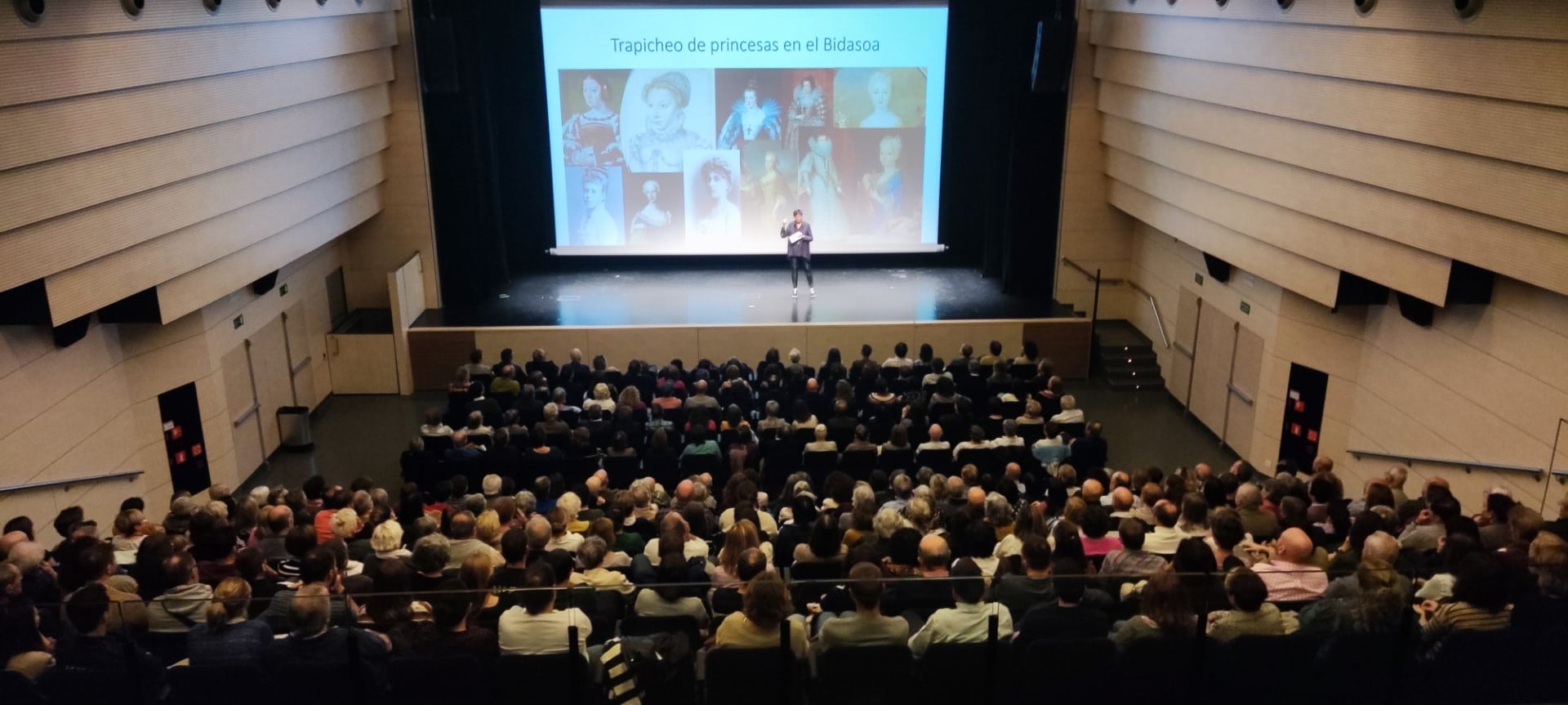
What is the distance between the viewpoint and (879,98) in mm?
14500

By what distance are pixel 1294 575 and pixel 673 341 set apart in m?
8.75

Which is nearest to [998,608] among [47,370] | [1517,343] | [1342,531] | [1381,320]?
[1342,531]

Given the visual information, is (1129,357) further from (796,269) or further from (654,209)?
(654,209)

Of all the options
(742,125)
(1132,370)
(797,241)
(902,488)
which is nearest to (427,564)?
(902,488)

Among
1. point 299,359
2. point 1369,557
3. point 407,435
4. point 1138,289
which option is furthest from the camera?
point 1138,289

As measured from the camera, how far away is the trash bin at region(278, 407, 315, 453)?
11.6 m

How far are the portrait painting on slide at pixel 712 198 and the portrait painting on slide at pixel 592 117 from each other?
1.00 m

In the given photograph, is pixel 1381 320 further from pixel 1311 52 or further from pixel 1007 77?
pixel 1007 77

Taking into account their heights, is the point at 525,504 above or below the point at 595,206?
below

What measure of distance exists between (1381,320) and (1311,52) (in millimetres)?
2390

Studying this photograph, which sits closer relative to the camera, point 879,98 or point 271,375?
point 271,375

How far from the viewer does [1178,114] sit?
11562 mm

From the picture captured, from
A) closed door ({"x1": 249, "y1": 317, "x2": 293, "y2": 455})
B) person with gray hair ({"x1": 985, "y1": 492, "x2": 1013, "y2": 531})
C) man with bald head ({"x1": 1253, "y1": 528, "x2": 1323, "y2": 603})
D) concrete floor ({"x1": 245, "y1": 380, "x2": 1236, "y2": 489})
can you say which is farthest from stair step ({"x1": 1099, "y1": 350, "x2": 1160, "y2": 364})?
closed door ({"x1": 249, "y1": 317, "x2": 293, "y2": 455})

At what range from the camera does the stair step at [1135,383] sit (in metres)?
13.4
